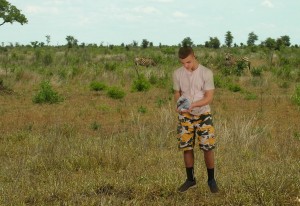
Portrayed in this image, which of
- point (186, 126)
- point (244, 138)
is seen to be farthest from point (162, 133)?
point (186, 126)

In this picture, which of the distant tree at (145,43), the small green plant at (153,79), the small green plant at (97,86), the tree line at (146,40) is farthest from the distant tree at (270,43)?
the small green plant at (97,86)

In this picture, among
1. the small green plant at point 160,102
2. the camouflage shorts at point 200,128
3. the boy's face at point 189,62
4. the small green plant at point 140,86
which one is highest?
the boy's face at point 189,62

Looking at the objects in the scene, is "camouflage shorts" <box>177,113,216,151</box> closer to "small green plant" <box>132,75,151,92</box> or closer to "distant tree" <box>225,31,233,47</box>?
"small green plant" <box>132,75,151,92</box>

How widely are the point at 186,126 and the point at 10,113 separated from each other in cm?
862

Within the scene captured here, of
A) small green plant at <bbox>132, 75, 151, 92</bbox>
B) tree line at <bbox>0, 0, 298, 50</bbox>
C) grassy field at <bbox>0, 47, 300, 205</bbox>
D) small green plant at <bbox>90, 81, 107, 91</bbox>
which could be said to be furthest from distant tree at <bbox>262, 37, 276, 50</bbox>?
grassy field at <bbox>0, 47, 300, 205</bbox>

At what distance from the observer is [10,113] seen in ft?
41.5

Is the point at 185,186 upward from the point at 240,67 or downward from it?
downward

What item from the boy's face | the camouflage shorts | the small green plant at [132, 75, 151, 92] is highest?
the boy's face

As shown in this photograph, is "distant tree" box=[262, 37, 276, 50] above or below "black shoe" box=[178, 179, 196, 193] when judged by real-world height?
above

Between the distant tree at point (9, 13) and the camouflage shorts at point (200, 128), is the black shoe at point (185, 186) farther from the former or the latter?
the distant tree at point (9, 13)

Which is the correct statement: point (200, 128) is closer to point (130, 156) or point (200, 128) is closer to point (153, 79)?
point (130, 156)

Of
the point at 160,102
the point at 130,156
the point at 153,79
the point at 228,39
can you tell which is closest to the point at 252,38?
the point at 228,39

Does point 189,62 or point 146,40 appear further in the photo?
point 146,40

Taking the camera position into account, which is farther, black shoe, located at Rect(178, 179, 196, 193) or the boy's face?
black shoe, located at Rect(178, 179, 196, 193)
